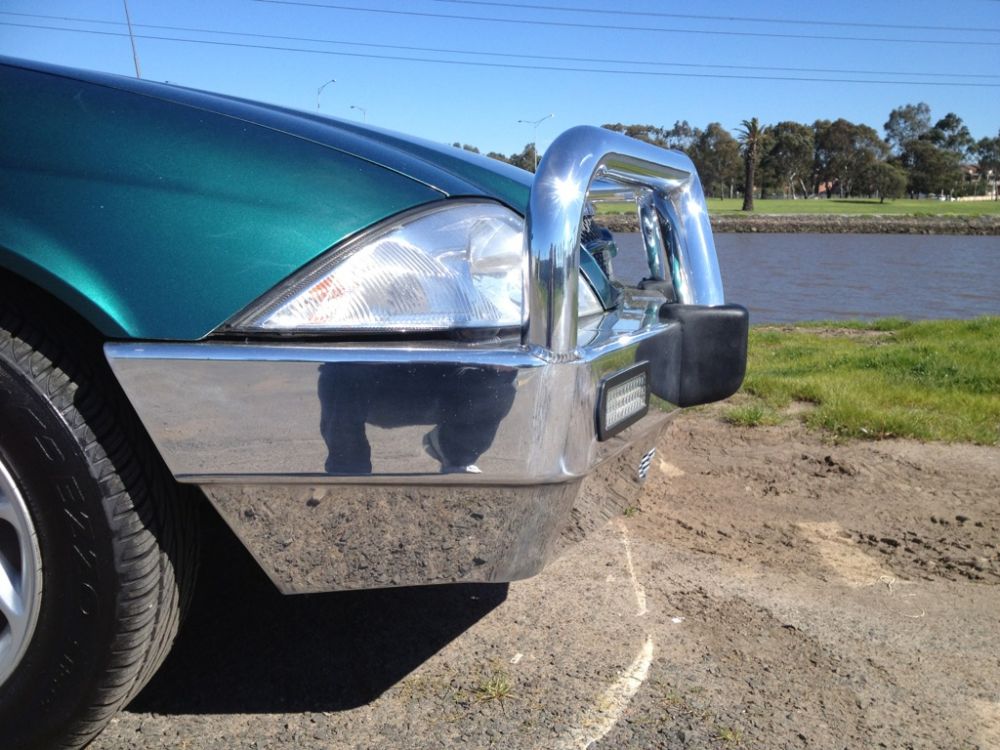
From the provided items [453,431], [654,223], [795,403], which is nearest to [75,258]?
[453,431]

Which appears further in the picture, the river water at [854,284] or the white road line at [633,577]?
the river water at [854,284]

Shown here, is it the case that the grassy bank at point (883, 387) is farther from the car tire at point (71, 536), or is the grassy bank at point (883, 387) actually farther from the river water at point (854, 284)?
the car tire at point (71, 536)

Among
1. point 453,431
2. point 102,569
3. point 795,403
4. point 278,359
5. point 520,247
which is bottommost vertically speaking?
point 795,403

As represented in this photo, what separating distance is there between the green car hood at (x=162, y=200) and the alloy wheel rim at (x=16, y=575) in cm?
35

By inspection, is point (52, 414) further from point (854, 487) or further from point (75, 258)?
point (854, 487)

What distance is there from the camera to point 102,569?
63.2 inches

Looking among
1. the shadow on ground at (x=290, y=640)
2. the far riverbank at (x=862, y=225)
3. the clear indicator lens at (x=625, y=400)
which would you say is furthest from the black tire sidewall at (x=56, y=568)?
the far riverbank at (x=862, y=225)

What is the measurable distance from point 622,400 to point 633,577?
955mm

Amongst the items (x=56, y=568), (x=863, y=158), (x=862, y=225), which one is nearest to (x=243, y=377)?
(x=56, y=568)

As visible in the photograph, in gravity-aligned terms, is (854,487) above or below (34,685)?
below

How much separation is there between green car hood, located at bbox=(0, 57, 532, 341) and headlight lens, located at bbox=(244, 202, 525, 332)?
0.04 metres

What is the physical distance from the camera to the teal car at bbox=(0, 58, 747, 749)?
1.58 m

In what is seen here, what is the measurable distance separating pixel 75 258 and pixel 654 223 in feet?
5.40

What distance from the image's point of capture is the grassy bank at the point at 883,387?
426cm
